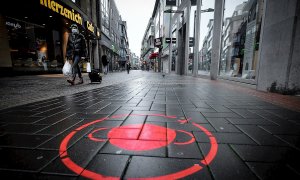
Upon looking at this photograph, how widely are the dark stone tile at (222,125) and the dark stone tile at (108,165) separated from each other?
51.2 inches

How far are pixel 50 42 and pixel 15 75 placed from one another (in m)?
5.26

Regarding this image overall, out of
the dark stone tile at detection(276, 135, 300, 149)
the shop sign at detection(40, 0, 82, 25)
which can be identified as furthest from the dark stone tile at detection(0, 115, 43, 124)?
the shop sign at detection(40, 0, 82, 25)

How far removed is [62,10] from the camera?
11.2m

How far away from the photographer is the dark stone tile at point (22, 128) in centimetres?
195

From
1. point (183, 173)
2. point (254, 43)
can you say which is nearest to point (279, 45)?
point (254, 43)

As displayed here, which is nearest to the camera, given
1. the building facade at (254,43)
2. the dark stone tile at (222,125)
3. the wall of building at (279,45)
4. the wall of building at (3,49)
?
the dark stone tile at (222,125)

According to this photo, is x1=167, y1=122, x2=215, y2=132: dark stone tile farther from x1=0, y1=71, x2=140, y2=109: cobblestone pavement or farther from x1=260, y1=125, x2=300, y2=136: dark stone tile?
x1=0, y1=71, x2=140, y2=109: cobblestone pavement

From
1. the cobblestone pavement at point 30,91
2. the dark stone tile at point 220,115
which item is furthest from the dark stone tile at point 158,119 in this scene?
the cobblestone pavement at point 30,91

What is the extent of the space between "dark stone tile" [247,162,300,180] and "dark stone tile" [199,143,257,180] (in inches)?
2.2

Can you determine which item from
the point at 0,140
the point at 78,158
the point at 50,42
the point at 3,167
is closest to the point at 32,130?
the point at 0,140

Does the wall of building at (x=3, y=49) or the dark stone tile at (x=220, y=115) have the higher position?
the wall of building at (x=3, y=49)

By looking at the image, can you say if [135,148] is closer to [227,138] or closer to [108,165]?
[108,165]

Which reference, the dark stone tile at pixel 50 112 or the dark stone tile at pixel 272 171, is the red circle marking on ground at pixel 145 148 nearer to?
the dark stone tile at pixel 272 171

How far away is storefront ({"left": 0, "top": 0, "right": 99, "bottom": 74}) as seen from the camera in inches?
392
